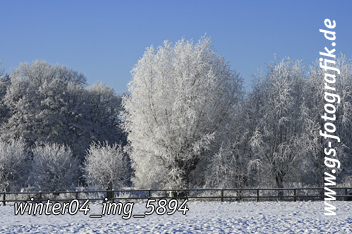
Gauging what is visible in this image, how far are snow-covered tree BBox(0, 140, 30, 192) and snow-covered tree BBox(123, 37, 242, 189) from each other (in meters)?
12.2

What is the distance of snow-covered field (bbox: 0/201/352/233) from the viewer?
42.4 ft

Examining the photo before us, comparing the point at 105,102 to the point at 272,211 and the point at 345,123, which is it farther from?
the point at 272,211

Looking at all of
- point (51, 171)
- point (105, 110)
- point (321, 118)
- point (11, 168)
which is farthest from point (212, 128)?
point (105, 110)

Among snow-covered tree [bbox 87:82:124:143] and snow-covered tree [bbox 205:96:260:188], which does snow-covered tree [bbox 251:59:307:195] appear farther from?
snow-covered tree [bbox 87:82:124:143]

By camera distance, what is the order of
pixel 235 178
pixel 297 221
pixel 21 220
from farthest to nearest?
1. pixel 235 178
2. pixel 21 220
3. pixel 297 221

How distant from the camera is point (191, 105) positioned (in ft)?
76.5

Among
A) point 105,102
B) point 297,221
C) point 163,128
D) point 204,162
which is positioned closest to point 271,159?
point 204,162

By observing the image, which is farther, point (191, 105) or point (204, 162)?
point (204, 162)

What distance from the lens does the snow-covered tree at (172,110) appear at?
77.4 feet

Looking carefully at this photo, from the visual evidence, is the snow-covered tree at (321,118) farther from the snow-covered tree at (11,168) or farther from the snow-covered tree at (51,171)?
the snow-covered tree at (11,168)

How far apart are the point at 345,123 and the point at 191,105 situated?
12456 millimetres

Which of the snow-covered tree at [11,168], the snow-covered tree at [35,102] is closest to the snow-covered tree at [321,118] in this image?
the snow-covered tree at [11,168]

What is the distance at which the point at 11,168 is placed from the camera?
30781 mm

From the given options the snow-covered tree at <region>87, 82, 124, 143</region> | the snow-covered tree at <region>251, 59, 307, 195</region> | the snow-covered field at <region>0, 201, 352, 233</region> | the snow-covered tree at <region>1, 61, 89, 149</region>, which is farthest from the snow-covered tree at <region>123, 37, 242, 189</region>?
the snow-covered tree at <region>87, 82, 124, 143</region>
